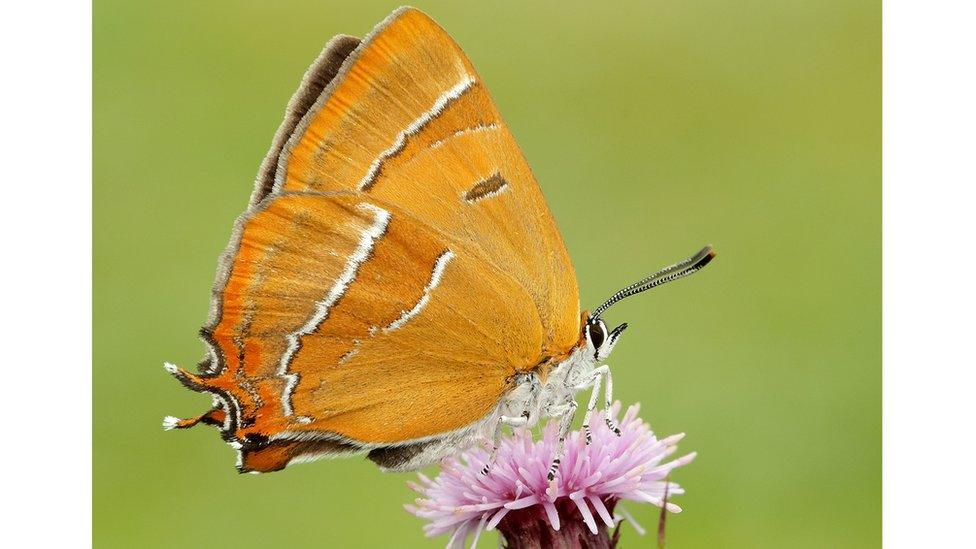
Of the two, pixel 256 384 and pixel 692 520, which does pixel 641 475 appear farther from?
pixel 692 520

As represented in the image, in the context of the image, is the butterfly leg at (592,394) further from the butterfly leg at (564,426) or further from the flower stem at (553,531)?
the flower stem at (553,531)

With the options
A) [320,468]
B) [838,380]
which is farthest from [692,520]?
[320,468]

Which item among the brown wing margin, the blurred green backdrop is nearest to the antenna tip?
the brown wing margin

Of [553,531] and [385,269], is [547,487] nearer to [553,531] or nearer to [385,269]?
→ [553,531]

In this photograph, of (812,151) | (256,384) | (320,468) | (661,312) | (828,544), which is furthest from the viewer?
(812,151)

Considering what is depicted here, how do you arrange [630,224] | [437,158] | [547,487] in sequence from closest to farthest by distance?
[547,487] < [437,158] < [630,224]

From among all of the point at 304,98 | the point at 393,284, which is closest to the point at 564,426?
the point at 393,284
